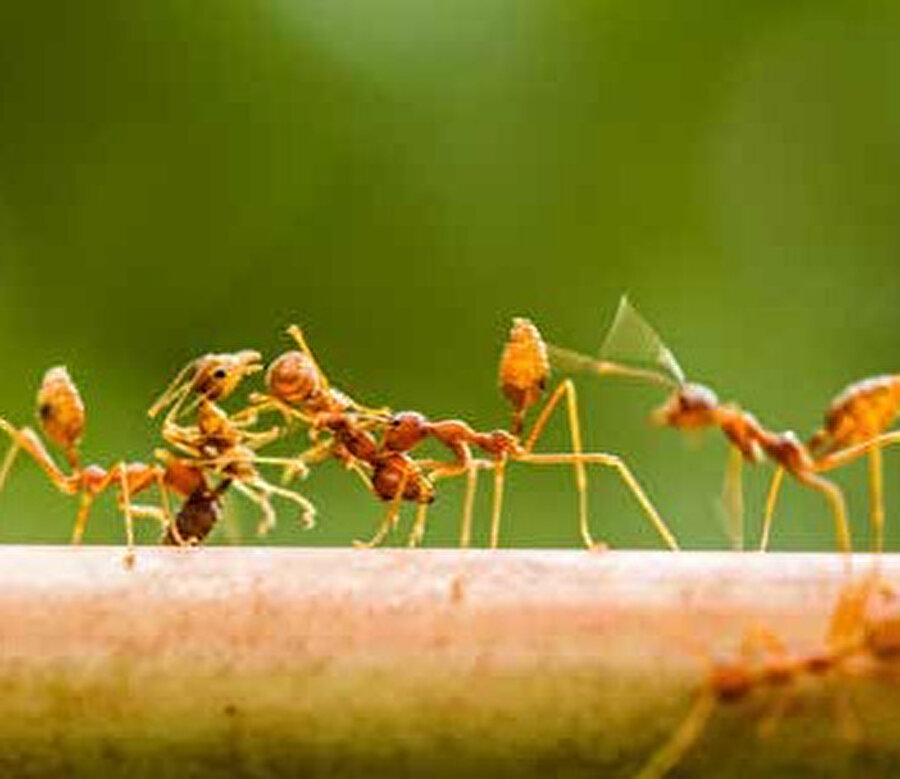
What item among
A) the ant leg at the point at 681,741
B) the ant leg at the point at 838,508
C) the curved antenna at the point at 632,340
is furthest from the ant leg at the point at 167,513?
the ant leg at the point at 681,741

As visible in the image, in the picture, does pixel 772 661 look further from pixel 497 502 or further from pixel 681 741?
pixel 497 502

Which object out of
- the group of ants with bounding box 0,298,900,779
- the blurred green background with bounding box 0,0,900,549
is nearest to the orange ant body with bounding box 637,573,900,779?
the group of ants with bounding box 0,298,900,779

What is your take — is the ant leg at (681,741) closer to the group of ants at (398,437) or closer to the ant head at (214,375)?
the group of ants at (398,437)

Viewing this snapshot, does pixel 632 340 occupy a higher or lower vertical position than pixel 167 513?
higher

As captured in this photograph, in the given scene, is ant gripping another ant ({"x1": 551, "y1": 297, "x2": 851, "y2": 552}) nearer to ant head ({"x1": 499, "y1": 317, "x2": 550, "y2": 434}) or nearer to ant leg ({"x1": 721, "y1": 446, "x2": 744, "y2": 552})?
ant leg ({"x1": 721, "y1": 446, "x2": 744, "y2": 552})

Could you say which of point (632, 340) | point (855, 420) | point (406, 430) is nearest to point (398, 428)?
point (406, 430)

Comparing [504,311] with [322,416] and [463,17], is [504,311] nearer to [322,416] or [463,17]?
[463,17]
